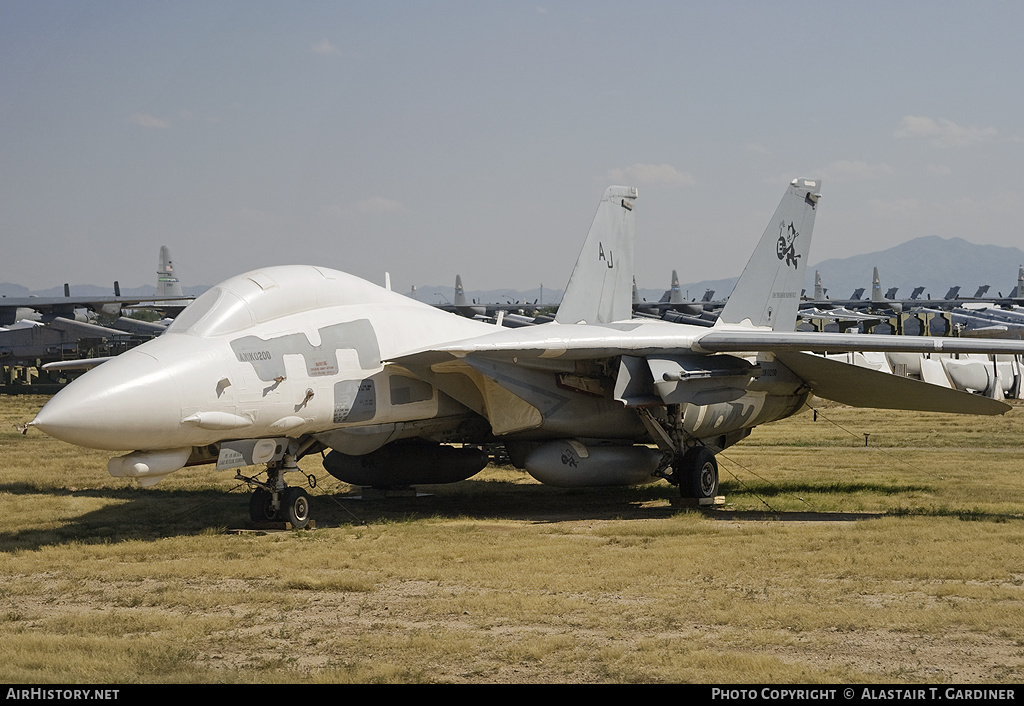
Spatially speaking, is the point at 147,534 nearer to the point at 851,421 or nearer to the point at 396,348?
the point at 396,348

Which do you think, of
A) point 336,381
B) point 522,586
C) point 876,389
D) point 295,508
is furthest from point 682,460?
point 522,586

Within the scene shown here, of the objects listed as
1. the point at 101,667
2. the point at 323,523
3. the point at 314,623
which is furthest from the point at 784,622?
the point at 323,523

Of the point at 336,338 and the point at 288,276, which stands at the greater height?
the point at 288,276

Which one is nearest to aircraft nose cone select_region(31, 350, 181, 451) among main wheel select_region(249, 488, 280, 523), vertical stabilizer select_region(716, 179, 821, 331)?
main wheel select_region(249, 488, 280, 523)

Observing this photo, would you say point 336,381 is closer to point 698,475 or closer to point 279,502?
point 279,502

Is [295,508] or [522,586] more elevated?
[295,508]

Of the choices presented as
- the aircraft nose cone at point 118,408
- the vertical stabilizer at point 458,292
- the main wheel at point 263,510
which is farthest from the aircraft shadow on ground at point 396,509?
the vertical stabilizer at point 458,292

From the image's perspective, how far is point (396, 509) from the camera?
13414 millimetres

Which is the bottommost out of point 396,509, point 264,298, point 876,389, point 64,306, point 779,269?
point 396,509

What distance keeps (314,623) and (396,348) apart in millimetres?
5106

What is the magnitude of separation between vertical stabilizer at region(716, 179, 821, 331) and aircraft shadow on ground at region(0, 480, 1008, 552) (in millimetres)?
2766

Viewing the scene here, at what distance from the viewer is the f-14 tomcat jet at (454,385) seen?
979cm

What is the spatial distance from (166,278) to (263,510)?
2911 inches
